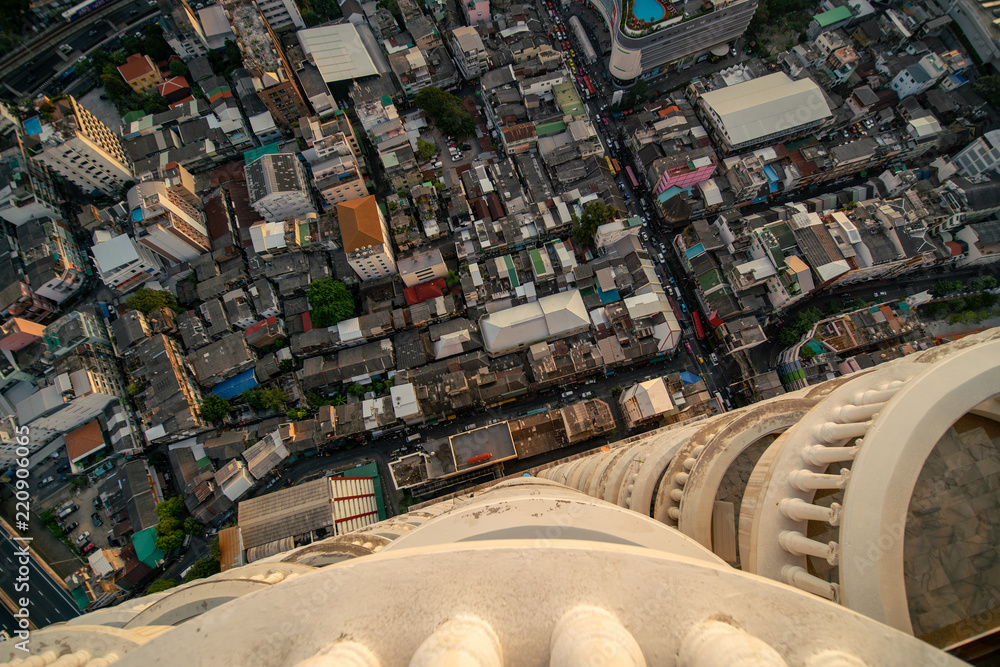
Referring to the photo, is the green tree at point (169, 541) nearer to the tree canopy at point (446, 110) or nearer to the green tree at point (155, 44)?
the tree canopy at point (446, 110)

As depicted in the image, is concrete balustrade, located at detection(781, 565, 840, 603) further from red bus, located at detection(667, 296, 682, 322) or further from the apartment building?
the apartment building

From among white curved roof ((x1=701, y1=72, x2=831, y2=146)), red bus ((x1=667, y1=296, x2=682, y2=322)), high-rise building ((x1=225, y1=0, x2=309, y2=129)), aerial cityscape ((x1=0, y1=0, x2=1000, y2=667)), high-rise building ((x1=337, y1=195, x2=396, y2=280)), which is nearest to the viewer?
aerial cityscape ((x1=0, y1=0, x2=1000, y2=667))

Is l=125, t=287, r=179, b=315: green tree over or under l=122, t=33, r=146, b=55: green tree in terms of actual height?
under

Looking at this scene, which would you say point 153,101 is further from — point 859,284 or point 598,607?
point 859,284

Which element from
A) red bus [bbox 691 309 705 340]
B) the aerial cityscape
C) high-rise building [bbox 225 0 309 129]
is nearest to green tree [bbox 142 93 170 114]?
the aerial cityscape

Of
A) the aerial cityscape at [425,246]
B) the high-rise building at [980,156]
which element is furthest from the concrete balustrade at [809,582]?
the high-rise building at [980,156]

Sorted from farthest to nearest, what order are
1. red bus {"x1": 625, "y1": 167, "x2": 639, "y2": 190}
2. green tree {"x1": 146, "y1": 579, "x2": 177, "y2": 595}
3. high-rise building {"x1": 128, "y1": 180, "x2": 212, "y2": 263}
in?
red bus {"x1": 625, "y1": 167, "x2": 639, "y2": 190} → high-rise building {"x1": 128, "y1": 180, "x2": 212, "y2": 263} → green tree {"x1": 146, "y1": 579, "x2": 177, "y2": 595}

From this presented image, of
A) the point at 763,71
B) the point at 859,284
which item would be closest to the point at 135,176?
the point at 763,71
